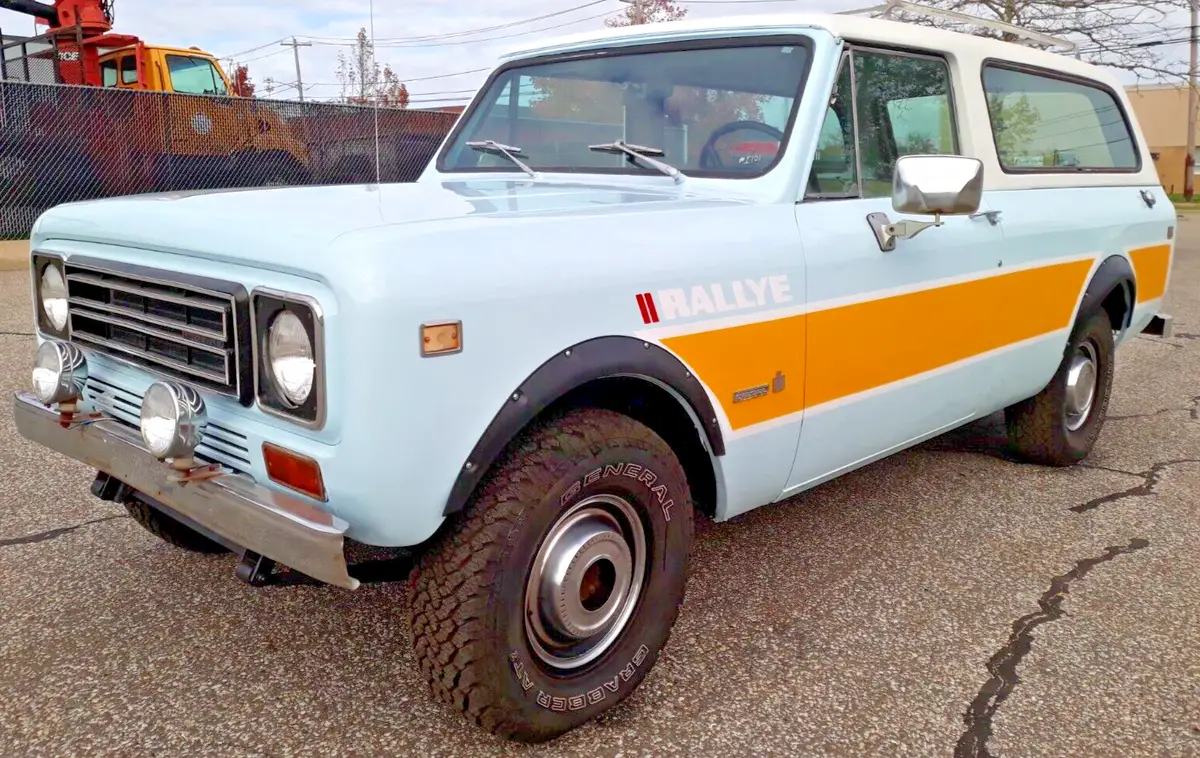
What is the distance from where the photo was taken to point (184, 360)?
2369 millimetres

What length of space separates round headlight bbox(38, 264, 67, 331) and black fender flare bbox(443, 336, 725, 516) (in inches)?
58.9

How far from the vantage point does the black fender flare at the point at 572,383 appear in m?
2.10

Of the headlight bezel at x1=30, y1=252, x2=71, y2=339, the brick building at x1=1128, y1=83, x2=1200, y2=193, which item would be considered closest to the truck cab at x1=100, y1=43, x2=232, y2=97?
the headlight bezel at x1=30, y1=252, x2=71, y2=339

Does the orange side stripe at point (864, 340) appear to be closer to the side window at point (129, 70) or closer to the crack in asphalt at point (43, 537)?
the crack in asphalt at point (43, 537)

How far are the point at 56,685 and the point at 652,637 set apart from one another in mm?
1577

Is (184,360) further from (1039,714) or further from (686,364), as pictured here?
(1039,714)

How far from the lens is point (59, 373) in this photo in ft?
8.48

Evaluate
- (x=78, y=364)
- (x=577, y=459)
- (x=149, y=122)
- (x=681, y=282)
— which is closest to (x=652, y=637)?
(x=577, y=459)

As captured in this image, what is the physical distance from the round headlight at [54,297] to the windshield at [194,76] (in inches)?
466

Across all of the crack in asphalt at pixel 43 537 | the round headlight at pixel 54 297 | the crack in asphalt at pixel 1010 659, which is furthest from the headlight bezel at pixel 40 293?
the crack in asphalt at pixel 1010 659

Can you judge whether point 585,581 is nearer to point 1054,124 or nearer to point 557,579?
point 557,579

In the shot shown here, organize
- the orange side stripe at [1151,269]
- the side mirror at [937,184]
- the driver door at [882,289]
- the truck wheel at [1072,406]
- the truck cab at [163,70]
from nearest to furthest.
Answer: the side mirror at [937,184]
the driver door at [882,289]
the truck wheel at [1072,406]
the orange side stripe at [1151,269]
the truck cab at [163,70]

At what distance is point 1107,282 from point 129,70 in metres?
13.5

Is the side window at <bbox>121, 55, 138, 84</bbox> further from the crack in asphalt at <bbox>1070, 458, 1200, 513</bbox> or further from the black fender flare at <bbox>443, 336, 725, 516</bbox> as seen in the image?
the black fender flare at <bbox>443, 336, 725, 516</bbox>
